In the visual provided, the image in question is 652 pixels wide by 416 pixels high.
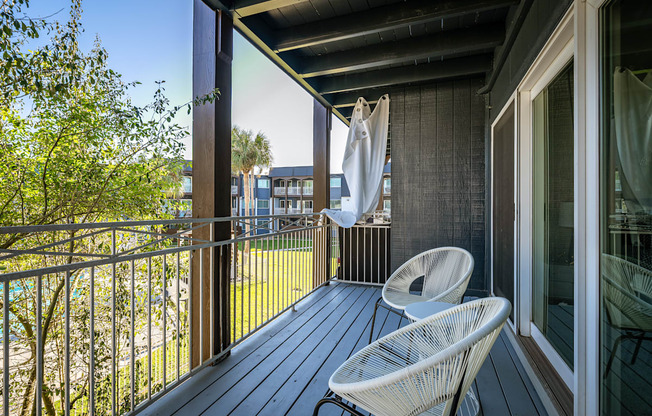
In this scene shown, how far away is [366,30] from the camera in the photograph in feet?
8.72

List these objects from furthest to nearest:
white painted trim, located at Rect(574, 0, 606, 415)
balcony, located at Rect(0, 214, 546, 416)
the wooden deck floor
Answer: the wooden deck floor → balcony, located at Rect(0, 214, 546, 416) → white painted trim, located at Rect(574, 0, 606, 415)

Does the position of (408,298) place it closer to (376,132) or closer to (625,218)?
(625,218)

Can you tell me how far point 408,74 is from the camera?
3.69 meters

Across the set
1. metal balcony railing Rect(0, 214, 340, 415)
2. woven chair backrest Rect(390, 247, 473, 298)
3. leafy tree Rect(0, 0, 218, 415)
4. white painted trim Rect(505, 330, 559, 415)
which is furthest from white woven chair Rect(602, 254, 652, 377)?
leafy tree Rect(0, 0, 218, 415)

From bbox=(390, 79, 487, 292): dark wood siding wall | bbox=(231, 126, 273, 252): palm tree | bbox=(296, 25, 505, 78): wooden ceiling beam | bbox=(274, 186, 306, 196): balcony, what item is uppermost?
bbox=(231, 126, 273, 252): palm tree

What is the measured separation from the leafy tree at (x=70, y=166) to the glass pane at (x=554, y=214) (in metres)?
3.23

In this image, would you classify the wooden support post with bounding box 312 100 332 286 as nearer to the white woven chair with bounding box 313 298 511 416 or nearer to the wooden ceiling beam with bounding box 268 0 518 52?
the wooden ceiling beam with bounding box 268 0 518 52

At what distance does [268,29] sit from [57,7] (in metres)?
2.16

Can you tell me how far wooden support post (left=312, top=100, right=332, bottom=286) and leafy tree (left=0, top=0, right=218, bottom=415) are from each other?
181cm

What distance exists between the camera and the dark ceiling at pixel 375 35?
246cm

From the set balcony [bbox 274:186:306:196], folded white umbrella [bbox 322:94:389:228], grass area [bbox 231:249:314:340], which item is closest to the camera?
grass area [bbox 231:249:314:340]

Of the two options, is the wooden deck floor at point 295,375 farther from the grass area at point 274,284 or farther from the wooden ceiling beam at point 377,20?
the wooden ceiling beam at point 377,20

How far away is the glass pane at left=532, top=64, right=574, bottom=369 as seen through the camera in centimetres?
165

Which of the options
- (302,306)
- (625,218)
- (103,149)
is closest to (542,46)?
(625,218)
